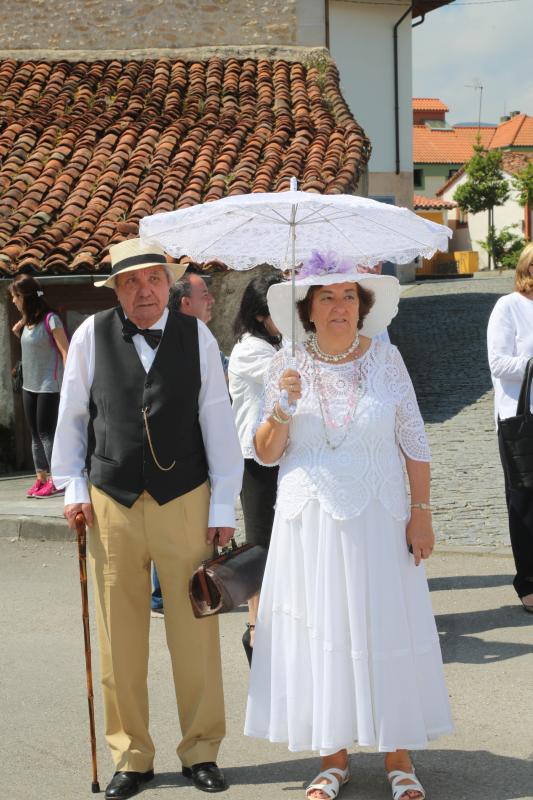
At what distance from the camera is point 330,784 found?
4.13m

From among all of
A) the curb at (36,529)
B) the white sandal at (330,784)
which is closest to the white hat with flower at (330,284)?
the white sandal at (330,784)

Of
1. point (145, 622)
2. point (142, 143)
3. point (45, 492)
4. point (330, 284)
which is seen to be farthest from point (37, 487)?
point (142, 143)

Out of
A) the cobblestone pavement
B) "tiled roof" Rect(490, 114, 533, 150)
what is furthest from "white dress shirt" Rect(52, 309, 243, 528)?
"tiled roof" Rect(490, 114, 533, 150)

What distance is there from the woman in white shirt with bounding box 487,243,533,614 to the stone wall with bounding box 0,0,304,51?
51.4ft

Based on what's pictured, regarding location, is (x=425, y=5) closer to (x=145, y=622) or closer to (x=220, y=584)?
(x=145, y=622)

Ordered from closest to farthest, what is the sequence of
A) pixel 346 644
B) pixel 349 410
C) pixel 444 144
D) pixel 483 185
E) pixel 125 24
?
pixel 346 644 → pixel 349 410 → pixel 125 24 → pixel 483 185 → pixel 444 144

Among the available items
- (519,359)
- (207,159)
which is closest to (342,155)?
(207,159)

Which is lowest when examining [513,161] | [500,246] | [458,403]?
[458,403]

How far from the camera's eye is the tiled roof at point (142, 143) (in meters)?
14.1

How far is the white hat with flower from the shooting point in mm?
4164

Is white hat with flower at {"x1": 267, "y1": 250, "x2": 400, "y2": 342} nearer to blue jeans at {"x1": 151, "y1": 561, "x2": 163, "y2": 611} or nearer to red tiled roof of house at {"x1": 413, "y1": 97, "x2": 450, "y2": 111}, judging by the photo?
blue jeans at {"x1": 151, "y1": 561, "x2": 163, "y2": 611}

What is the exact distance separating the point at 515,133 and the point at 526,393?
7126 cm

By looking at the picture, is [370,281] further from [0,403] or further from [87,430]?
[0,403]

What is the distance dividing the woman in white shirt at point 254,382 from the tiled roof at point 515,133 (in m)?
71.2
